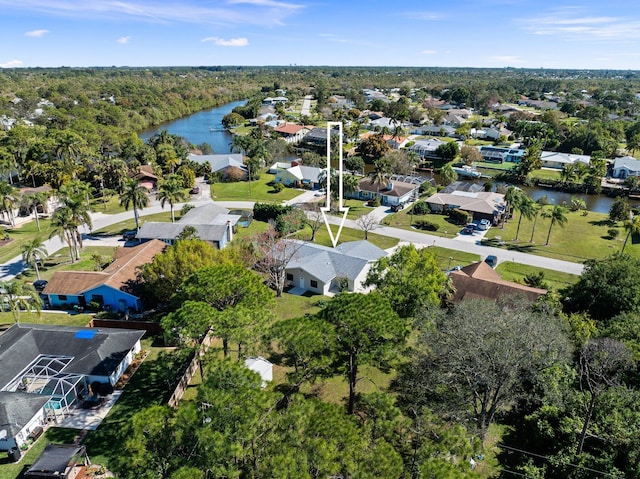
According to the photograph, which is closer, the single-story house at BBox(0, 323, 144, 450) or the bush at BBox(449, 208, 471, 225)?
the single-story house at BBox(0, 323, 144, 450)

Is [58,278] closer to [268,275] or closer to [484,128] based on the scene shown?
[268,275]

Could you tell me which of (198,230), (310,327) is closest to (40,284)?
(198,230)

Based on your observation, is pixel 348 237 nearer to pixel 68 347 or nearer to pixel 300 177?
pixel 300 177

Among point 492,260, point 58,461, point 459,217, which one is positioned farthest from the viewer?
point 459,217

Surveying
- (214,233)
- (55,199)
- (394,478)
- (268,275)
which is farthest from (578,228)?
(55,199)

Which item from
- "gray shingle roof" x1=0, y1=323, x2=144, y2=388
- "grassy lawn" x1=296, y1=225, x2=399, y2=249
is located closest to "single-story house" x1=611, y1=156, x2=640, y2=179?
"grassy lawn" x1=296, y1=225, x2=399, y2=249

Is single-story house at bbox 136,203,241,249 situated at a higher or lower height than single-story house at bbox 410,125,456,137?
lower

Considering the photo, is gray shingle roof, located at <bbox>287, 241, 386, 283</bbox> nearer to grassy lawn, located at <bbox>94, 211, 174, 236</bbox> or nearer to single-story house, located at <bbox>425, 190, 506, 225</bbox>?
single-story house, located at <bbox>425, 190, 506, 225</bbox>

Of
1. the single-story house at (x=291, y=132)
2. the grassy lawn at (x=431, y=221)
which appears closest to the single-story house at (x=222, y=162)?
the grassy lawn at (x=431, y=221)
